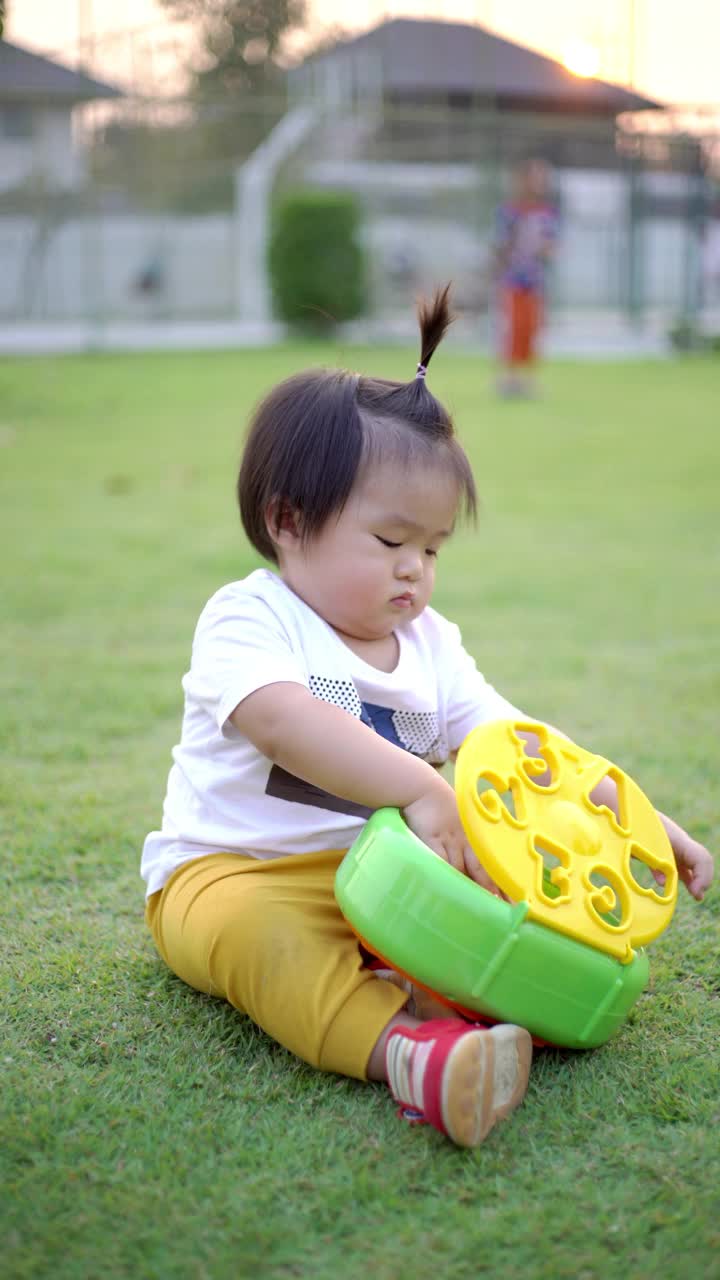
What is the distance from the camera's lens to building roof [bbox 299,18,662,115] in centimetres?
2138

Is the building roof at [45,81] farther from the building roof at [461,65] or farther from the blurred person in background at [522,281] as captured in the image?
the blurred person in background at [522,281]

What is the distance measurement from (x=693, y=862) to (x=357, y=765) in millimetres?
479

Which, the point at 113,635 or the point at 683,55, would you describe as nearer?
the point at 113,635

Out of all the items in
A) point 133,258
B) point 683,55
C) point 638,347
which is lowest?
point 638,347

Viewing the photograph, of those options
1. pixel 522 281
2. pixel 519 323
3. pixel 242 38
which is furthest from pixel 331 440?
pixel 242 38

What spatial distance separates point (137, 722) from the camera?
8.93 feet

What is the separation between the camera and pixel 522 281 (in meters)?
10.1

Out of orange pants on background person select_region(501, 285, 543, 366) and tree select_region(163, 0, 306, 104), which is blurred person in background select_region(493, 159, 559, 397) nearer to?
orange pants on background person select_region(501, 285, 543, 366)

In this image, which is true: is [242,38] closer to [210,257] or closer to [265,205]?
[265,205]

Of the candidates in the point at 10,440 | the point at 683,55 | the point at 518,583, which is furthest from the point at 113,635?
the point at 683,55

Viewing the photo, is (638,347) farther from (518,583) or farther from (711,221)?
(518,583)

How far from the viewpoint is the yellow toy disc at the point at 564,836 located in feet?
4.65

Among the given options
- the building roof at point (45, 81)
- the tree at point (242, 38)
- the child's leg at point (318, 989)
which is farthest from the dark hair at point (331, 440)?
the tree at point (242, 38)

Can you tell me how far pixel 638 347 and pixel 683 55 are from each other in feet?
17.4
